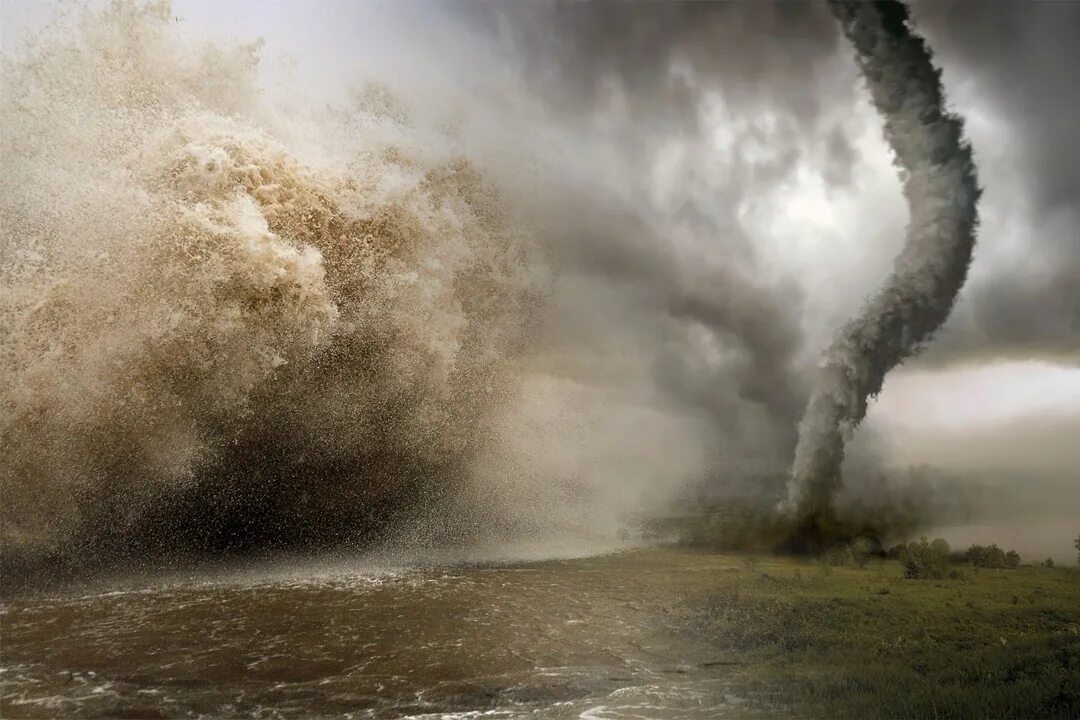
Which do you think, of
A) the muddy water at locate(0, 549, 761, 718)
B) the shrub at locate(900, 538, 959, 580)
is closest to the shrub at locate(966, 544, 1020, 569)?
the shrub at locate(900, 538, 959, 580)

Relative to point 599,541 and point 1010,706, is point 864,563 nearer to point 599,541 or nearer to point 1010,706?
point 1010,706

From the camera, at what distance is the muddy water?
942cm

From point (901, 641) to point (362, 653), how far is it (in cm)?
1036

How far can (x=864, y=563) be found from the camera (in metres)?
21.1

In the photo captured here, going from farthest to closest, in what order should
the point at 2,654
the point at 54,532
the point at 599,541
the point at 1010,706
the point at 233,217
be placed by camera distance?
1. the point at 599,541
2. the point at 54,532
3. the point at 233,217
4. the point at 2,654
5. the point at 1010,706

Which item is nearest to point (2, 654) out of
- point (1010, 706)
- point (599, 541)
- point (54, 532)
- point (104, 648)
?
point (104, 648)

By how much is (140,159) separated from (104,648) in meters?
13.4

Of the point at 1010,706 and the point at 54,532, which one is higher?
the point at 54,532

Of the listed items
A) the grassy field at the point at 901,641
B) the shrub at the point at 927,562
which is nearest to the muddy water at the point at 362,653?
the grassy field at the point at 901,641

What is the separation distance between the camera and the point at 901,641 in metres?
11.6

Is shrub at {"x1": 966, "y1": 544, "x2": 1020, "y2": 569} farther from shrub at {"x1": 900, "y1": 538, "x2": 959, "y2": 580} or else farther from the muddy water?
the muddy water

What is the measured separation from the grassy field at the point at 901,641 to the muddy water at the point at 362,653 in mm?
1049

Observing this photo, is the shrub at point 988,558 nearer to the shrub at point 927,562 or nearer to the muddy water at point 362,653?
the shrub at point 927,562

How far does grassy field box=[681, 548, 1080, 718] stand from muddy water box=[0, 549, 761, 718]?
105 cm
